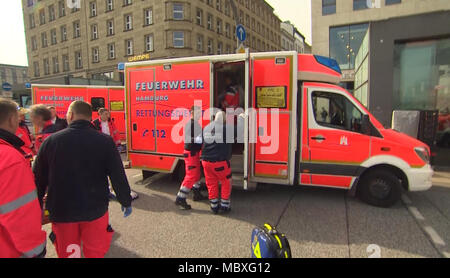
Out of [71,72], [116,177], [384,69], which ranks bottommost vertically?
[116,177]

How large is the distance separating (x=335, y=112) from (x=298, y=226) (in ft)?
7.74

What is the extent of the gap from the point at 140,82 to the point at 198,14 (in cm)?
2859

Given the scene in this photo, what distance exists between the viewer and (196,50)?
30.4m

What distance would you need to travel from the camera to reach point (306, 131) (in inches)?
199

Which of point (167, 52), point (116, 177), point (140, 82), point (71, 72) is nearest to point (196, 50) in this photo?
point (167, 52)

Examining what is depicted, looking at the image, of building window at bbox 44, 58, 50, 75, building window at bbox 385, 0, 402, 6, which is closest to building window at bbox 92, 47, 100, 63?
building window at bbox 44, 58, 50, 75

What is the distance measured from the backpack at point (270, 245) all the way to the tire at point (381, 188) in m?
3.37

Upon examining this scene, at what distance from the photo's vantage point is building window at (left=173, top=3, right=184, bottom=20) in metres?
29.1

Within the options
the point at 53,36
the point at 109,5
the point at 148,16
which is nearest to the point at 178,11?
the point at 148,16

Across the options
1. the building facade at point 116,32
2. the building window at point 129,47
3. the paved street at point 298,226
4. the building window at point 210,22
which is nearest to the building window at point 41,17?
the building facade at point 116,32

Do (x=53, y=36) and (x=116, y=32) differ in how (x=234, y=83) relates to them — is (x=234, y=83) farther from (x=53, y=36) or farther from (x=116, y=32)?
(x=53, y=36)

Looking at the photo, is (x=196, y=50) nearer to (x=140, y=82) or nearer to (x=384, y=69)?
(x=384, y=69)

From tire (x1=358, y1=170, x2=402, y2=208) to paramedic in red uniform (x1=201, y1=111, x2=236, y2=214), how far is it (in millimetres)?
2596

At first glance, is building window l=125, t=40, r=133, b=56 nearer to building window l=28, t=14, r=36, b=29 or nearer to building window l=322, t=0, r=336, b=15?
building window l=322, t=0, r=336, b=15
